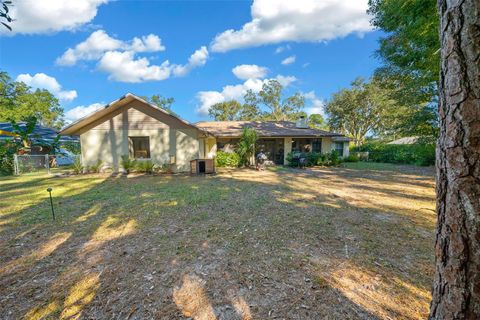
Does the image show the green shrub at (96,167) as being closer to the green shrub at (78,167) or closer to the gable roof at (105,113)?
the green shrub at (78,167)

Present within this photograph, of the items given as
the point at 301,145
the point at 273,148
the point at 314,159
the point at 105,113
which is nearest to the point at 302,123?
the point at 301,145

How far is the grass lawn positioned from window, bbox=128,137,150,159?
670 centimetres

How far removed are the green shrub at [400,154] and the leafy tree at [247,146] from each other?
35.6 ft

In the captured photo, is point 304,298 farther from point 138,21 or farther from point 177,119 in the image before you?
point 138,21

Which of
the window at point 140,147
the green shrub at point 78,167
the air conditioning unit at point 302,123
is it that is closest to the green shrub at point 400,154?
the air conditioning unit at point 302,123

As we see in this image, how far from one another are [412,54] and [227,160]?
1123 cm

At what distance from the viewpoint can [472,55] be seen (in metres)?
1.10

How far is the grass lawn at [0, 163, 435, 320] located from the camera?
218 centimetres

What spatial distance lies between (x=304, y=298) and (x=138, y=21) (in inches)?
504

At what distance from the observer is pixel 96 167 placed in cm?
1182

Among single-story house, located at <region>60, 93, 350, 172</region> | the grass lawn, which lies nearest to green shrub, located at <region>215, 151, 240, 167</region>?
single-story house, located at <region>60, 93, 350, 172</region>

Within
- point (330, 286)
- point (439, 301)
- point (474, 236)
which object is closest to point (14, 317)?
point (330, 286)

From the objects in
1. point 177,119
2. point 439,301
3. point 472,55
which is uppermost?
point 177,119

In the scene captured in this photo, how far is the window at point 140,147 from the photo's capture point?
12336mm
